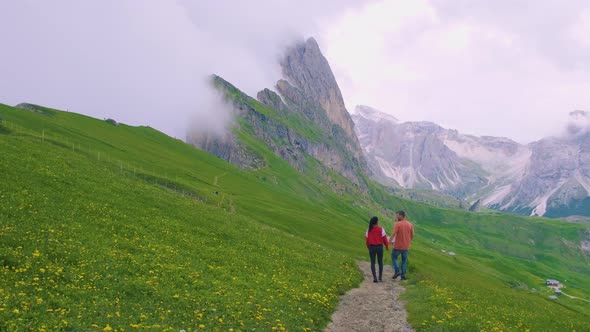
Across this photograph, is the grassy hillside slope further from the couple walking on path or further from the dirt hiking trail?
the couple walking on path

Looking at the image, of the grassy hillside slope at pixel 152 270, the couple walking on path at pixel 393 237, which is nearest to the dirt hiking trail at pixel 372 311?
the grassy hillside slope at pixel 152 270

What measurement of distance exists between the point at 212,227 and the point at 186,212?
16.3 feet

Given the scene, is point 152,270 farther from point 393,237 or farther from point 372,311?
point 393,237

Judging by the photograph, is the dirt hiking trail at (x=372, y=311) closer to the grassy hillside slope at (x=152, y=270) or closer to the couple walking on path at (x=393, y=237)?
the grassy hillside slope at (x=152, y=270)

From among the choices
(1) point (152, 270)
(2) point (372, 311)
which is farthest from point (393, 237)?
(1) point (152, 270)

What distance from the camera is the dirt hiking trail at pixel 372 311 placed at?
23.8m

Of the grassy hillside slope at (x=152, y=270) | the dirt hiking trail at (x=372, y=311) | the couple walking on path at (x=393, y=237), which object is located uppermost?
the couple walking on path at (x=393, y=237)

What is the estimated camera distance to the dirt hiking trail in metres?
23.8

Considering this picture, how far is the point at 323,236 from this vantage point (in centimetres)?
7625

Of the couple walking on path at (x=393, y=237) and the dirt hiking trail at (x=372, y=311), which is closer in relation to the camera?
the dirt hiking trail at (x=372, y=311)

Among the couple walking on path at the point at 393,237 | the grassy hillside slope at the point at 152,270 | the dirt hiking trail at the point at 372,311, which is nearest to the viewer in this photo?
the grassy hillside slope at the point at 152,270

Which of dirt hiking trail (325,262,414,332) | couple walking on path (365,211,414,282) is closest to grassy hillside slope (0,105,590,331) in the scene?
dirt hiking trail (325,262,414,332)

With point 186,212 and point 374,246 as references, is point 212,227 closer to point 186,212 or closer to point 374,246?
point 186,212

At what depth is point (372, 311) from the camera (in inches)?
1076
